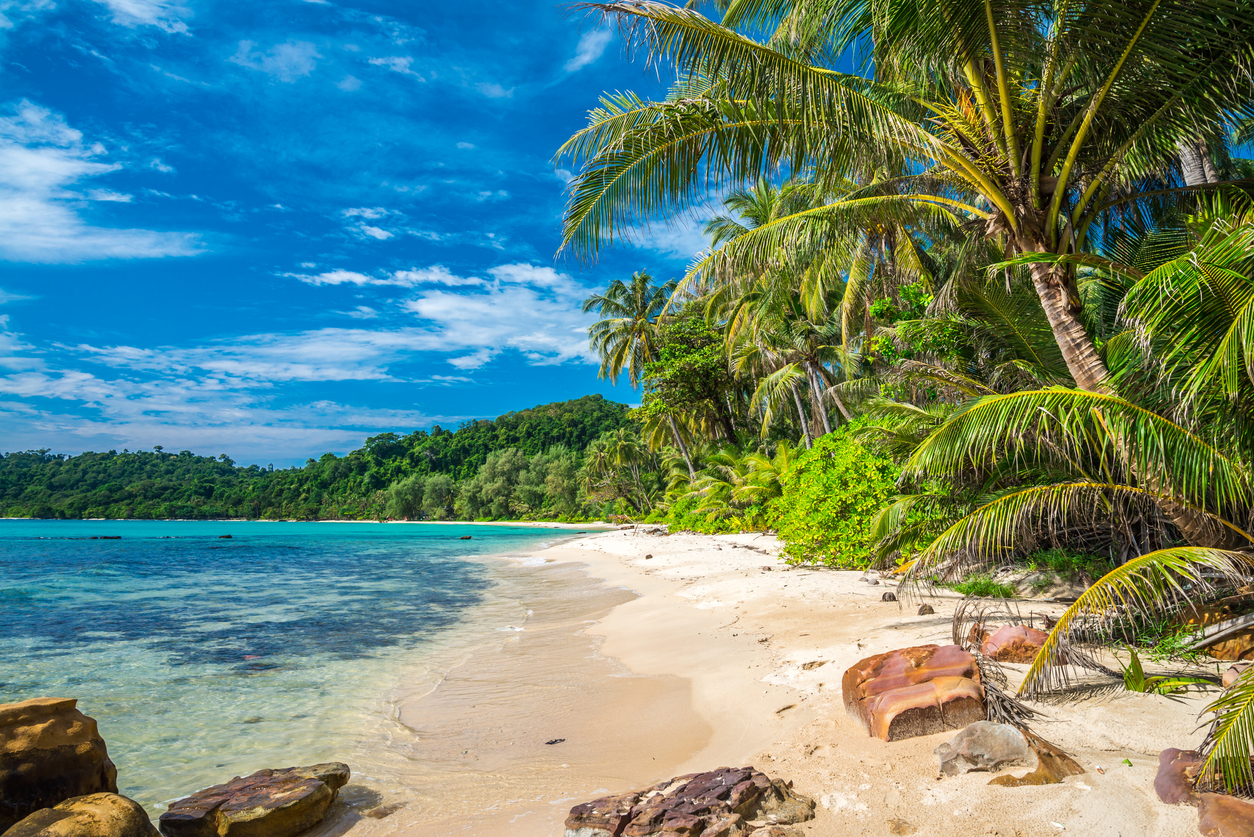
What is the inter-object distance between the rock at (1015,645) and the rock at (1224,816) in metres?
2.06

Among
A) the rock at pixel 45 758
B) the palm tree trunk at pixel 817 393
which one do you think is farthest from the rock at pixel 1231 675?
the palm tree trunk at pixel 817 393

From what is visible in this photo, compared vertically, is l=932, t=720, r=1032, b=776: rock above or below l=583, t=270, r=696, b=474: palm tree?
below

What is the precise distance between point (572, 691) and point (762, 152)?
602 centimetres

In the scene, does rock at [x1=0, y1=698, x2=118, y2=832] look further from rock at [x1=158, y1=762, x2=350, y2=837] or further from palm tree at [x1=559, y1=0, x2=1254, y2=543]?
palm tree at [x1=559, y1=0, x2=1254, y2=543]

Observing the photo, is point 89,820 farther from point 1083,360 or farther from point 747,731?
point 1083,360

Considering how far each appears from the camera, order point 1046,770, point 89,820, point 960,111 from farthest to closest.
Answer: point 960,111, point 89,820, point 1046,770

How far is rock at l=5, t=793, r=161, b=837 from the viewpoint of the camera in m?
2.76

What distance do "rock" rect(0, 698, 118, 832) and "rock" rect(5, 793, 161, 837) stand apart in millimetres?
252

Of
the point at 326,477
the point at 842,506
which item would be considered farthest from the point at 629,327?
the point at 326,477

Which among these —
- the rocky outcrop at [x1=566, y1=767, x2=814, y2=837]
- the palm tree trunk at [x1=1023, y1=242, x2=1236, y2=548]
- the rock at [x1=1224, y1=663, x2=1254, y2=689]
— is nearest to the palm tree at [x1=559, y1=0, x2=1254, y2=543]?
the palm tree trunk at [x1=1023, y1=242, x2=1236, y2=548]

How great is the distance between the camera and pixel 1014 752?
286 cm

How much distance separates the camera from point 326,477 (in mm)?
102438

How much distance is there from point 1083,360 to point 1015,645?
2436 mm

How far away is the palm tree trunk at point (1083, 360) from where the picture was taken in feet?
14.5
